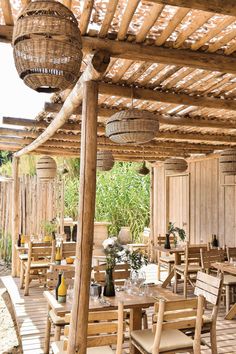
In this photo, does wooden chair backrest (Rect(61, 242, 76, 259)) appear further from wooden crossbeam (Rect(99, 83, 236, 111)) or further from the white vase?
the white vase

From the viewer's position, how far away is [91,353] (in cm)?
317

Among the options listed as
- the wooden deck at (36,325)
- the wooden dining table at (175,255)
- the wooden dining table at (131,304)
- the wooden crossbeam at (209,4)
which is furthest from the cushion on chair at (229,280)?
the wooden crossbeam at (209,4)

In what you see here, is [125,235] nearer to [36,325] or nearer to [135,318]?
[36,325]

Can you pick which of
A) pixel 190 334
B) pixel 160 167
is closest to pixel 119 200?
pixel 160 167

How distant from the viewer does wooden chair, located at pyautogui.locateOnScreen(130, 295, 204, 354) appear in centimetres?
303

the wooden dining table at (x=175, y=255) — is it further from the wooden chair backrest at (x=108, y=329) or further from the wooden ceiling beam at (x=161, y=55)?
the wooden ceiling beam at (x=161, y=55)

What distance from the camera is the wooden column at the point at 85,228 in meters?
2.94

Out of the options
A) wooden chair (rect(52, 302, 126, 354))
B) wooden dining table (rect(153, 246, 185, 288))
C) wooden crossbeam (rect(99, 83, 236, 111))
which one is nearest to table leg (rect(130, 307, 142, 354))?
wooden chair (rect(52, 302, 126, 354))

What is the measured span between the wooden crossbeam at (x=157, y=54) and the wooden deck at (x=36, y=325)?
306 centimetres

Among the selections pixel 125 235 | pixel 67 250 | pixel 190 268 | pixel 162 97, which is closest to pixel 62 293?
pixel 162 97

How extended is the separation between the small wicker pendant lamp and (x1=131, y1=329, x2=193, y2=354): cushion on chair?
173 centimetres

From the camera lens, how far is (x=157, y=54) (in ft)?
9.77

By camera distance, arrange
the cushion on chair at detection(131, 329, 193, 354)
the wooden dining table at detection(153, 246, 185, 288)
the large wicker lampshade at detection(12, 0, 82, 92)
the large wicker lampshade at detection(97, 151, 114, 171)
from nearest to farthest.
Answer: the large wicker lampshade at detection(12, 0, 82, 92) → the cushion on chair at detection(131, 329, 193, 354) → the large wicker lampshade at detection(97, 151, 114, 171) → the wooden dining table at detection(153, 246, 185, 288)

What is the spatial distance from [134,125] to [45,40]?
163cm
